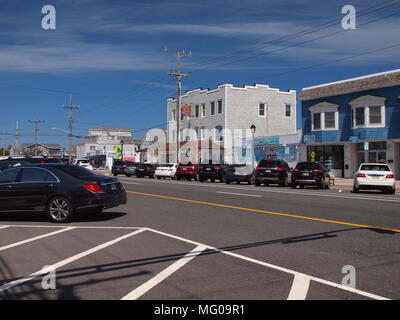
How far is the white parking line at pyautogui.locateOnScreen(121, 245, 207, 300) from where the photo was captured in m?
5.29

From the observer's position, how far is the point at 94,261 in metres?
6.99

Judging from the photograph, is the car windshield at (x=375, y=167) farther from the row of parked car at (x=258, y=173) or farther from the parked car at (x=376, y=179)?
the row of parked car at (x=258, y=173)

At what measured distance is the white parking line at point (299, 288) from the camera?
5156mm

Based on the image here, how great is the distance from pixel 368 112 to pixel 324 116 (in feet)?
13.6

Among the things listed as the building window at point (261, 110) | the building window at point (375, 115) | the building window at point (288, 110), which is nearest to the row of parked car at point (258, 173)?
the building window at point (375, 115)

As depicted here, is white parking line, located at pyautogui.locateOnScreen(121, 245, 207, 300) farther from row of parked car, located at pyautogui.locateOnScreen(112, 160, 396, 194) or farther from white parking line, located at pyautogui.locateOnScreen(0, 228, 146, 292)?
row of parked car, located at pyautogui.locateOnScreen(112, 160, 396, 194)

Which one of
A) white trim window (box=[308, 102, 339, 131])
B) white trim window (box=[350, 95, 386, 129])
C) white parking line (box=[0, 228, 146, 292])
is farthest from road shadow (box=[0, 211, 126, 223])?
white trim window (box=[308, 102, 339, 131])

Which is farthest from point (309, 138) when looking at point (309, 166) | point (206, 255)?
point (206, 255)

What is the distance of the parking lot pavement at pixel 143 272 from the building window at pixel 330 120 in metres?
29.7

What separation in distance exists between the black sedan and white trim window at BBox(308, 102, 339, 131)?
27720 mm

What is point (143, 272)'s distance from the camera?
629cm

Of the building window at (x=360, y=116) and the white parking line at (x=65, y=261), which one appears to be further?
the building window at (x=360, y=116)

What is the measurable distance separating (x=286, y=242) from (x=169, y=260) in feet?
8.37
